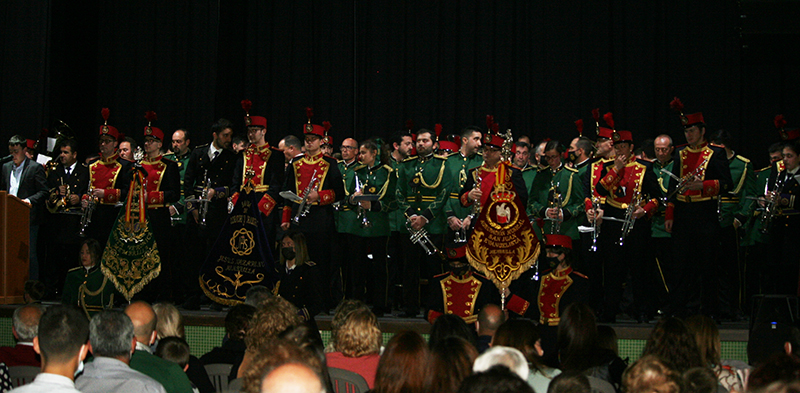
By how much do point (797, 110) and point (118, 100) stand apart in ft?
33.8

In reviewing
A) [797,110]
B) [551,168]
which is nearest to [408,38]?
[551,168]

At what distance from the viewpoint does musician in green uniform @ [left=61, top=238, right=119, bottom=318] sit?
8.41 m

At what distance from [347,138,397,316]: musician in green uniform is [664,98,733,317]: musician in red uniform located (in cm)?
285

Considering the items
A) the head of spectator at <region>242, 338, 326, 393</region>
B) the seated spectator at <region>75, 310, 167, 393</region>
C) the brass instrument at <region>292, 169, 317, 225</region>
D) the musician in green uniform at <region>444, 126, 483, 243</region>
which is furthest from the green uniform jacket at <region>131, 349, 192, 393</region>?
the musician in green uniform at <region>444, 126, 483, 243</region>

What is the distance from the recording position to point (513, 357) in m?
3.16

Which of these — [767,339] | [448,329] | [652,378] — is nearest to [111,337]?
[448,329]

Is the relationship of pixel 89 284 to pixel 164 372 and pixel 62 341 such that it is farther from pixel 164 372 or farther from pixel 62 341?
pixel 62 341

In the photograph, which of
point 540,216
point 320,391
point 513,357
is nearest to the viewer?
point 320,391

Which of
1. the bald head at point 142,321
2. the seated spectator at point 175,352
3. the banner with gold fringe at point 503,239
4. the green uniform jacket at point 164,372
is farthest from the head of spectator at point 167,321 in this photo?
the banner with gold fringe at point 503,239

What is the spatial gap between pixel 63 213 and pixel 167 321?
5387 mm

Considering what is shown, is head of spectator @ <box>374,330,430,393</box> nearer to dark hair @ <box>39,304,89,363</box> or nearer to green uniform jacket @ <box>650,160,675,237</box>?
dark hair @ <box>39,304,89,363</box>

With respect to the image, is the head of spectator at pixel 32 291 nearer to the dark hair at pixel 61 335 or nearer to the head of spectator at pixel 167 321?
the head of spectator at pixel 167 321

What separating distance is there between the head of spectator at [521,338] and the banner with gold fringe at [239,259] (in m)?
4.11

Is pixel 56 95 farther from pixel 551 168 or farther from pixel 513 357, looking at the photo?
pixel 513 357
